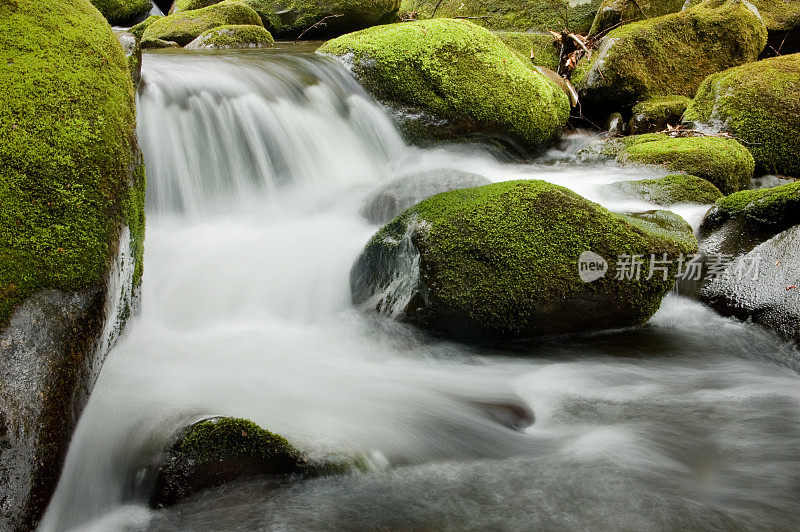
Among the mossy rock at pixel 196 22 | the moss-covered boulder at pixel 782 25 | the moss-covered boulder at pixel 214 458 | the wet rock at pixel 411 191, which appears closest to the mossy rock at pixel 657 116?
the moss-covered boulder at pixel 782 25

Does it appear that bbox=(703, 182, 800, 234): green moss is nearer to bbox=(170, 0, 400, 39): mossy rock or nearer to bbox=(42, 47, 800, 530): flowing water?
bbox=(42, 47, 800, 530): flowing water

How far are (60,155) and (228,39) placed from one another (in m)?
7.38

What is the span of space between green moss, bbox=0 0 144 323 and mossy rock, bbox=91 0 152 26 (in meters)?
11.7

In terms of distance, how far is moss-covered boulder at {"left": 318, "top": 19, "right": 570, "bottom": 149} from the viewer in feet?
22.2

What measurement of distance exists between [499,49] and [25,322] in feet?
21.1

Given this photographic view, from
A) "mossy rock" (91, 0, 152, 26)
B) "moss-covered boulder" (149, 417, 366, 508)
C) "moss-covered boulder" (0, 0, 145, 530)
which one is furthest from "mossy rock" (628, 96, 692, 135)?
"mossy rock" (91, 0, 152, 26)

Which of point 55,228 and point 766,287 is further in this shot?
point 766,287

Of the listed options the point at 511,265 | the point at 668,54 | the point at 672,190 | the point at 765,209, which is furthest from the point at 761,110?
the point at 511,265

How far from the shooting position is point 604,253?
395cm

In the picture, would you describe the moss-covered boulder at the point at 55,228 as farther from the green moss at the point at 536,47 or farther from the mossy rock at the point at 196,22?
the green moss at the point at 536,47

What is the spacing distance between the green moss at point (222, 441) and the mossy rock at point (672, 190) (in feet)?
14.3

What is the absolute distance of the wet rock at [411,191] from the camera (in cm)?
524

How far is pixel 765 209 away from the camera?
455cm

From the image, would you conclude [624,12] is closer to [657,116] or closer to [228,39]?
[657,116]
